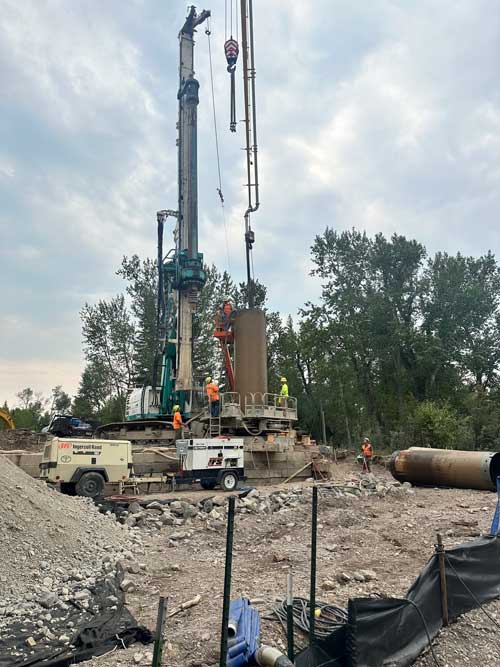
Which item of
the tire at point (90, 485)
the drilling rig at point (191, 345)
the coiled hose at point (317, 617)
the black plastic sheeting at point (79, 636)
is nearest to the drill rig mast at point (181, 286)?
the drilling rig at point (191, 345)

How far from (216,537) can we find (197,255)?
51.4ft

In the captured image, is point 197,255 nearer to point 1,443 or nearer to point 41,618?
point 1,443

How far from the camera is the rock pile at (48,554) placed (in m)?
6.11

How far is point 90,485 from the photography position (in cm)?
1464

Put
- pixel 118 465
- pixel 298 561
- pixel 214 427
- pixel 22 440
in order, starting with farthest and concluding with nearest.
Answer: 1. pixel 22 440
2. pixel 214 427
3. pixel 118 465
4. pixel 298 561

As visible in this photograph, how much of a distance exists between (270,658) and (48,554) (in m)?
4.52

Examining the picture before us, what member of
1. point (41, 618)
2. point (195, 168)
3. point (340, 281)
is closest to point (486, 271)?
point (340, 281)

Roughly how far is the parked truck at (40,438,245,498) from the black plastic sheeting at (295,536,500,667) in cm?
1070

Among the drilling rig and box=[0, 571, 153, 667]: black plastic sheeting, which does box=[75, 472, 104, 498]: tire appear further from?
box=[0, 571, 153, 667]: black plastic sheeting

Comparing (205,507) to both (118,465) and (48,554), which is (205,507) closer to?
(118,465)

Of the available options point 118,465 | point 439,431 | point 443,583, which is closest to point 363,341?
point 439,431

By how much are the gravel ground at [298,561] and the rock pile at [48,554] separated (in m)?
0.62

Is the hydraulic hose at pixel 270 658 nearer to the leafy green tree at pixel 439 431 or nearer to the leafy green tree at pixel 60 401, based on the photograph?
the leafy green tree at pixel 439 431

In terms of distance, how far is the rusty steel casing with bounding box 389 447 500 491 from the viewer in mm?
15703
